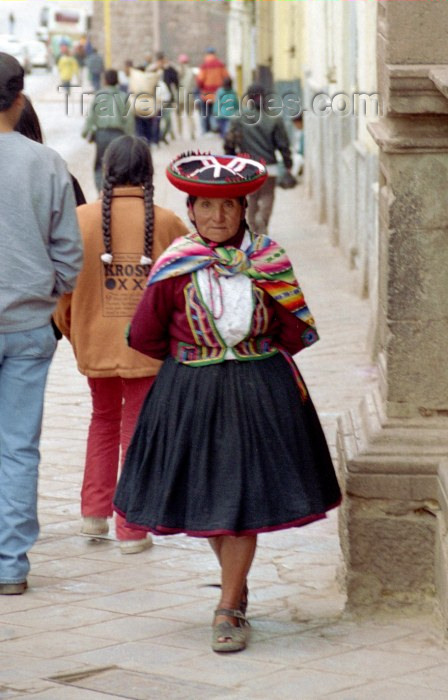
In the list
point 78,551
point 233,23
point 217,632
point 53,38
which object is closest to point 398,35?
point 217,632

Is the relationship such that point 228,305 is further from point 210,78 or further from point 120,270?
point 210,78

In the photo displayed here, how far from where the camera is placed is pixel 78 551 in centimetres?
642

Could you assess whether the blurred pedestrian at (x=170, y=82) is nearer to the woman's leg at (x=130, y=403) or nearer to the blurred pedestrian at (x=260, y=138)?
the blurred pedestrian at (x=260, y=138)

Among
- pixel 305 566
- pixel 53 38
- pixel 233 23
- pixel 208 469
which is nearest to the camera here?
pixel 208 469

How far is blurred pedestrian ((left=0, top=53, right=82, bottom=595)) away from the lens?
563 centimetres

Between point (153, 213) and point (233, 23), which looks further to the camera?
point (233, 23)

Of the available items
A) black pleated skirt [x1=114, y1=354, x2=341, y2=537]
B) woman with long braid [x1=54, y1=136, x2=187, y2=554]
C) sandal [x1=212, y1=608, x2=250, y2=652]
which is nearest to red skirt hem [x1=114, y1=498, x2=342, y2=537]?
black pleated skirt [x1=114, y1=354, x2=341, y2=537]

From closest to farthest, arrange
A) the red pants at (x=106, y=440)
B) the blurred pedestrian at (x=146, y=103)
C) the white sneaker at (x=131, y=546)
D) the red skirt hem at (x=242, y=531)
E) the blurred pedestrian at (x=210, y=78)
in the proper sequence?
1. the red skirt hem at (x=242, y=531)
2. the white sneaker at (x=131, y=546)
3. the red pants at (x=106, y=440)
4. the blurred pedestrian at (x=146, y=103)
5. the blurred pedestrian at (x=210, y=78)

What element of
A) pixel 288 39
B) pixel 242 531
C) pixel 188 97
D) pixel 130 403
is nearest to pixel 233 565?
pixel 242 531

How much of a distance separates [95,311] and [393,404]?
144cm

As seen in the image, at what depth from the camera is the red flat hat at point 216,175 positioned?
513 cm

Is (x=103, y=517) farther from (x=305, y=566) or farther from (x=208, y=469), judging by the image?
(x=208, y=469)

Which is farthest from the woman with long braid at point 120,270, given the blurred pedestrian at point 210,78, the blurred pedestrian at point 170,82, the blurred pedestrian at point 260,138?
the blurred pedestrian at point 210,78

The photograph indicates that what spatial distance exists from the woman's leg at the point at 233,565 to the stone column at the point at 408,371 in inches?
18.9
